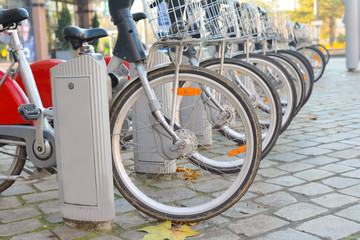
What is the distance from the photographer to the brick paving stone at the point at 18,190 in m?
3.36

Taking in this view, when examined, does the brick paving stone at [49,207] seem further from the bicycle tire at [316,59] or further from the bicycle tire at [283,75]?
the bicycle tire at [316,59]

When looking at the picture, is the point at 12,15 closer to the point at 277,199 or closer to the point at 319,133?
the point at 277,199

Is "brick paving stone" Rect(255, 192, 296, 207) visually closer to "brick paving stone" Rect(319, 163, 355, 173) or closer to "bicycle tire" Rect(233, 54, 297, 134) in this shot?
"brick paving stone" Rect(319, 163, 355, 173)

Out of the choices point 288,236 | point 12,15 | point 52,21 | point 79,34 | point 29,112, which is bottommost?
point 288,236

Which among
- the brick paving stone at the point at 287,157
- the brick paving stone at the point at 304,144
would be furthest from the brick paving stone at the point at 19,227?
the brick paving stone at the point at 304,144

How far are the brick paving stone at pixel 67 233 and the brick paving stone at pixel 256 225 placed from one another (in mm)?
836

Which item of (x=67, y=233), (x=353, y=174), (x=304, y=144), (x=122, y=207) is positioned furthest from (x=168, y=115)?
(x=304, y=144)

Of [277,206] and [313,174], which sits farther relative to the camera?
[313,174]

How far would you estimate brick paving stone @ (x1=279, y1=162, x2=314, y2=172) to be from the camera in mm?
3723

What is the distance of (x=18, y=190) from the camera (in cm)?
344

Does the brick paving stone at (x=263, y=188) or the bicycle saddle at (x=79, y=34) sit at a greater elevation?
the bicycle saddle at (x=79, y=34)

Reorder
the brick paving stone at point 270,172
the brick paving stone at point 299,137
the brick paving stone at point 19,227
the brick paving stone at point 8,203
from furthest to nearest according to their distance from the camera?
the brick paving stone at point 299,137
the brick paving stone at point 270,172
the brick paving stone at point 8,203
the brick paving stone at point 19,227

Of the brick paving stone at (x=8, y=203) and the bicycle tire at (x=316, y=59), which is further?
the bicycle tire at (x=316, y=59)

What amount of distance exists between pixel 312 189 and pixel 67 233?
1.70 meters
